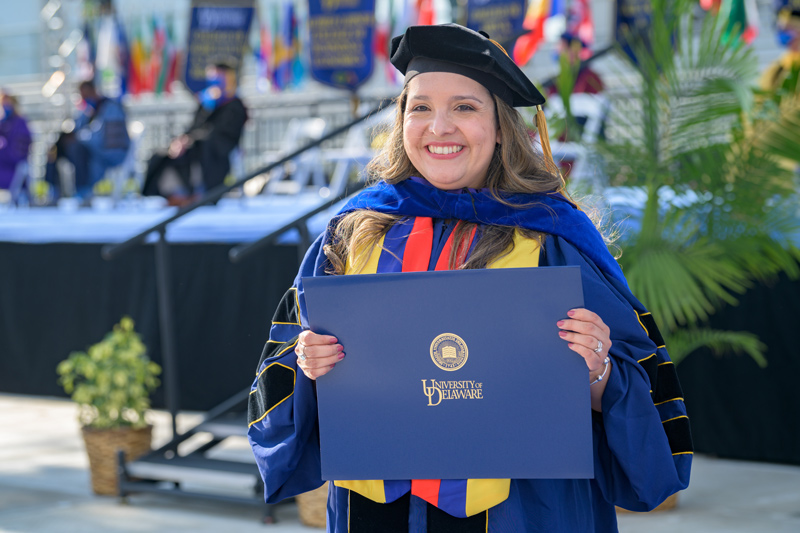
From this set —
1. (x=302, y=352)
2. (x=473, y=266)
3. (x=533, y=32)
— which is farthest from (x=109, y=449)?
(x=533, y=32)

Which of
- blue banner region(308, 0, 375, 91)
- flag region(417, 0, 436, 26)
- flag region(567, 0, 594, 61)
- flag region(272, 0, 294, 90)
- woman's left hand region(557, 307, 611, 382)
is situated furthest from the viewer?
flag region(272, 0, 294, 90)

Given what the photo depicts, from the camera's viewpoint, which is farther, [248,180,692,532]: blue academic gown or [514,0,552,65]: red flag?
[514,0,552,65]: red flag

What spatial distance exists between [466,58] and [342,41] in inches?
291

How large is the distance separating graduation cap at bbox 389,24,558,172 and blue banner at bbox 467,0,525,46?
6.24 metres

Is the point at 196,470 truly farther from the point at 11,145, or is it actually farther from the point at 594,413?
the point at 11,145

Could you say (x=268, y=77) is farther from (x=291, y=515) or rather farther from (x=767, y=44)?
(x=291, y=515)

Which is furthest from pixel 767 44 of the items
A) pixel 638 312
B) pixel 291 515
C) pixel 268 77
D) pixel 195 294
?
pixel 638 312

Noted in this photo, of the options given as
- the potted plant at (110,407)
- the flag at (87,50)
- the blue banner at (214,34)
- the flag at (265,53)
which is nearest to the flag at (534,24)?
the blue banner at (214,34)

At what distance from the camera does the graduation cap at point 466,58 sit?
5.69 feet

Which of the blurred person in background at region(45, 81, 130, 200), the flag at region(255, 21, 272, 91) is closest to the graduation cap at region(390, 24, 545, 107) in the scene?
the blurred person in background at region(45, 81, 130, 200)

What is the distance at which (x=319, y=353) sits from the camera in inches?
65.4

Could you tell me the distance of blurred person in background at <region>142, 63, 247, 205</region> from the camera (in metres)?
9.14

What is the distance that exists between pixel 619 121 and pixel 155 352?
11.6 ft

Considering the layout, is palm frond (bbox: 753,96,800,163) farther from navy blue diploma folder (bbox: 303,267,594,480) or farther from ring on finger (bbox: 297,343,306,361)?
ring on finger (bbox: 297,343,306,361)
